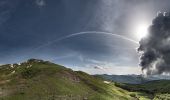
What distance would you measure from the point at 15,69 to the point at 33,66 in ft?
31.9

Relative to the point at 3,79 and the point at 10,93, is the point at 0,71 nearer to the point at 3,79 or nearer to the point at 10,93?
the point at 3,79

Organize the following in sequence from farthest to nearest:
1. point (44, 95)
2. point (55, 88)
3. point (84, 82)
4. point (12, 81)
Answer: point (84, 82) < point (12, 81) < point (55, 88) < point (44, 95)

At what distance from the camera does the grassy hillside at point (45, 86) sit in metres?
119

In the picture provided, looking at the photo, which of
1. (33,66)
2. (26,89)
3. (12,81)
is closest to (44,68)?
(33,66)

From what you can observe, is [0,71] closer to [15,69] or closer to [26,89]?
[15,69]

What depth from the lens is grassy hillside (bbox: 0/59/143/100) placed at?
119375 millimetres

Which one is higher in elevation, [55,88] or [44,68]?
[44,68]

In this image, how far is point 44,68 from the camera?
155 m

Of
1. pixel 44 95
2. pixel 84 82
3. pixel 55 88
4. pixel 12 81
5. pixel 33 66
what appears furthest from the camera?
pixel 33 66

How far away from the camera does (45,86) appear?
129 m

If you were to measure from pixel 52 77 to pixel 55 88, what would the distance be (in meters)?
13.5

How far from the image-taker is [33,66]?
162 metres

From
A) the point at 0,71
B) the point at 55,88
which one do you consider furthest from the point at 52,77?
the point at 0,71

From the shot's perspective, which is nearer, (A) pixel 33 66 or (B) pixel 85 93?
(B) pixel 85 93
